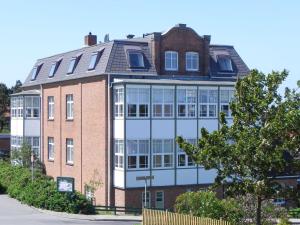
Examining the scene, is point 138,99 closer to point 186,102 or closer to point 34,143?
point 186,102

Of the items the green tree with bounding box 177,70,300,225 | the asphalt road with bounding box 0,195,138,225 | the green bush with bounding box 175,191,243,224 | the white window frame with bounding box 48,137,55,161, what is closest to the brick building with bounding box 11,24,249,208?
the white window frame with bounding box 48,137,55,161

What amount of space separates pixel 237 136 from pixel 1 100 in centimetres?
8046

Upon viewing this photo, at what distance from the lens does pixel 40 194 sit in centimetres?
3684

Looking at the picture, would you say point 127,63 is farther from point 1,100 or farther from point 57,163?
point 1,100

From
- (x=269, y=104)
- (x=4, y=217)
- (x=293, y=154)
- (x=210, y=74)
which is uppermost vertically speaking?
(x=210, y=74)

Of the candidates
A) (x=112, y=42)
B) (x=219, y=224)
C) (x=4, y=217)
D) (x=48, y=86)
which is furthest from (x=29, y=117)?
(x=219, y=224)

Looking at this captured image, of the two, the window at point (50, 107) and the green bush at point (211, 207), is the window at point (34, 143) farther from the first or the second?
the green bush at point (211, 207)

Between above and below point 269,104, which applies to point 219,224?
below

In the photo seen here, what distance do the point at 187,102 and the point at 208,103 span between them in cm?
163

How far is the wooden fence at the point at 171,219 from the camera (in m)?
23.1

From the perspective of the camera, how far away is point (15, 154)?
49719 mm

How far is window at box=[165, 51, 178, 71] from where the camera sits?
140ft

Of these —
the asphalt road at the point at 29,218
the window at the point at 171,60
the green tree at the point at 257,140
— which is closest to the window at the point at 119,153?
the asphalt road at the point at 29,218

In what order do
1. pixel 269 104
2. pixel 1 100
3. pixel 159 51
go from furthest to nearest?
pixel 1 100
pixel 159 51
pixel 269 104
